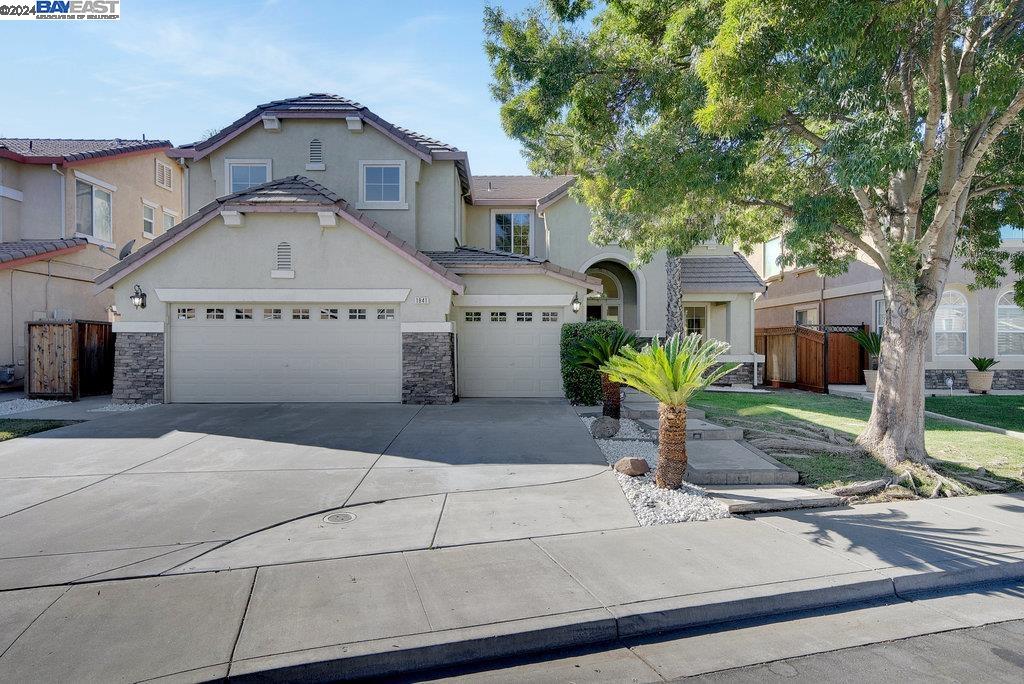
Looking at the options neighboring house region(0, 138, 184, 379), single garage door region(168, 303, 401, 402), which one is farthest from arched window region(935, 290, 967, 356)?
neighboring house region(0, 138, 184, 379)

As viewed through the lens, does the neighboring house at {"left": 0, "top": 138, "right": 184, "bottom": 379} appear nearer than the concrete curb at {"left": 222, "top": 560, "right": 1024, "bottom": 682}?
No

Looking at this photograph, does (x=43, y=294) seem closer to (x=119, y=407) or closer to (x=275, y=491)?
(x=119, y=407)

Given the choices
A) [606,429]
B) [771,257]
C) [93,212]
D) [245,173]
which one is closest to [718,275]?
[771,257]

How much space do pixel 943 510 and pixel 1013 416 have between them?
27.3 ft

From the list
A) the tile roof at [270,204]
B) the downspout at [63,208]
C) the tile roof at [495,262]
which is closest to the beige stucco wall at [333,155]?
the tile roof at [495,262]

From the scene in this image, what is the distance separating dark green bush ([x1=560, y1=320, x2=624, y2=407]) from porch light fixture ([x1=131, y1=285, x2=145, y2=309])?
32.5 feet

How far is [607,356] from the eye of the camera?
1130 cm

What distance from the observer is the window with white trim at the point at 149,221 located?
21266 millimetres

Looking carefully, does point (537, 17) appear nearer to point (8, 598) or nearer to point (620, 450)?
point (620, 450)

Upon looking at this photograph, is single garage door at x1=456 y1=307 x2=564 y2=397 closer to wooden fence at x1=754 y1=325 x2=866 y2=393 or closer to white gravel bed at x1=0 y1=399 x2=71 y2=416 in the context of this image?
wooden fence at x1=754 y1=325 x2=866 y2=393

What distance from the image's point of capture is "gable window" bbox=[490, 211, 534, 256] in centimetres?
A: 1959

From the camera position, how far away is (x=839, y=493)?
6.64 m

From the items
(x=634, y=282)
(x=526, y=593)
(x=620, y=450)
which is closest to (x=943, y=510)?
(x=620, y=450)

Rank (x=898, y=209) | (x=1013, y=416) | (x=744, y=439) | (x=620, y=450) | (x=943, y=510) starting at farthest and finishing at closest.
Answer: (x=1013, y=416), (x=744, y=439), (x=620, y=450), (x=898, y=209), (x=943, y=510)
